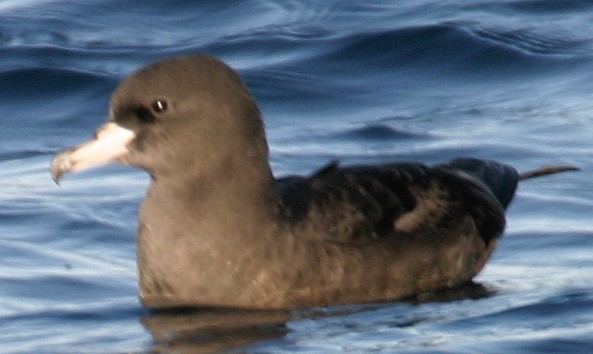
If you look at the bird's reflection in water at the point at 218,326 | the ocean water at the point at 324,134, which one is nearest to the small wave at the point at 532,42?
the ocean water at the point at 324,134

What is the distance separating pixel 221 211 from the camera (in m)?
7.99

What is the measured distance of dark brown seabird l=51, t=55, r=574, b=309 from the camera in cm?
791

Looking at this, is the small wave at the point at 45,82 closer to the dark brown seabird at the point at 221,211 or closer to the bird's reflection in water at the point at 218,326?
the dark brown seabird at the point at 221,211

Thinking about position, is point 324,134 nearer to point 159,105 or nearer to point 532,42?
point 532,42

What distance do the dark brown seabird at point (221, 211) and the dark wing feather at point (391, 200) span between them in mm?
12

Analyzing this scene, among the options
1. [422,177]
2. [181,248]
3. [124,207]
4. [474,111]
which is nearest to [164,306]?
[181,248]

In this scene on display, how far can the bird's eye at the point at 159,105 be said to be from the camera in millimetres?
7977

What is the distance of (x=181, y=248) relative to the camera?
7.95 metres

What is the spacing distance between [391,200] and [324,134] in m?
3.92

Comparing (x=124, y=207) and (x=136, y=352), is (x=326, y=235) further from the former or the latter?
(x=124, y=207)

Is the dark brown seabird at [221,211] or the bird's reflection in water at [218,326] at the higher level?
the dark brown seabird at [221,211]

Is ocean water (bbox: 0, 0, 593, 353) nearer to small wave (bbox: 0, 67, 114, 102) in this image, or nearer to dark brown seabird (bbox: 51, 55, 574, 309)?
small wave (bbox: 0, 67, 114, 102)

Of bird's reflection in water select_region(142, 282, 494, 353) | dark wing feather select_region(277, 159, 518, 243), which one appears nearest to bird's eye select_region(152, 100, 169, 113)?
dark wing feather select_region(277, 159, 518, 243)

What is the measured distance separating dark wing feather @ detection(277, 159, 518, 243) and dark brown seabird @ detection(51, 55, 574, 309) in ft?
0.04
